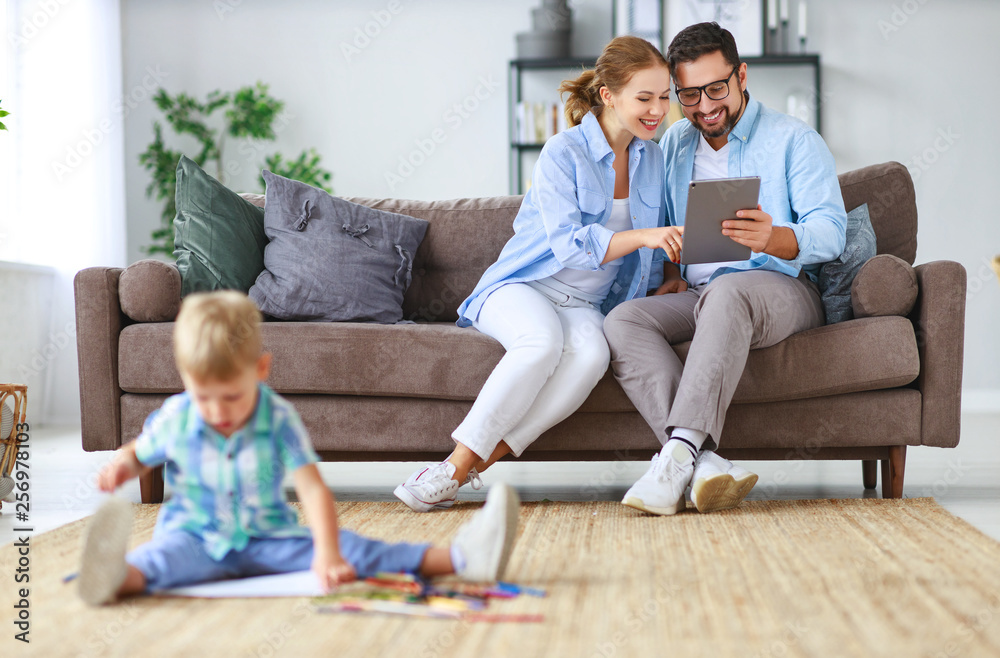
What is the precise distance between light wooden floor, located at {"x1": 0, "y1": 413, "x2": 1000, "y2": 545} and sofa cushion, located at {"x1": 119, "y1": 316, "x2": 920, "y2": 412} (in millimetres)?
281

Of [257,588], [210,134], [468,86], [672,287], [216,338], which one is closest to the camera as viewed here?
[216,338]

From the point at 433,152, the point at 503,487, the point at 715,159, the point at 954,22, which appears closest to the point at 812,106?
the point at 954,22

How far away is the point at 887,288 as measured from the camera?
1843mm

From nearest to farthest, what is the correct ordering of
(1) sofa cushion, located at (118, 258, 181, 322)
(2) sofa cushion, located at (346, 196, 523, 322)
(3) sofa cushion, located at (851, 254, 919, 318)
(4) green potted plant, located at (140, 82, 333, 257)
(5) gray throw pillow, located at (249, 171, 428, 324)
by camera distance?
(3) sofa cushion, located at (851, 254, 919, 318), (1) sofa cushion, located at (118, 258, 181, 322), (5) gray throw pillow, located at (249, 171, 428, 324), (2) sofa cushion, located at (346, 196, 523, 322), (4) green potted plant, located at (140, 82, 333, 257)

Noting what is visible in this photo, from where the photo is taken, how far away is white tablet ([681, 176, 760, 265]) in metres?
1.69

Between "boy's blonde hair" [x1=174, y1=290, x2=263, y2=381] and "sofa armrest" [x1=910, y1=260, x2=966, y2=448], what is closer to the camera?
"boy's blonde hair" [x1=174, y1=290, x2=263, y2=381]

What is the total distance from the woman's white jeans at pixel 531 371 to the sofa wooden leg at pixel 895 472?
66 cm

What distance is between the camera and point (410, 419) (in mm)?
1905

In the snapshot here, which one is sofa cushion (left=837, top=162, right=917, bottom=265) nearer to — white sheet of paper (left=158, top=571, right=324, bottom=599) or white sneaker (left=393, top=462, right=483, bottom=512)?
white sneaker (left=393, top=462, right=483, bottom=512)

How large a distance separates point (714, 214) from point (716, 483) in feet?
1.74

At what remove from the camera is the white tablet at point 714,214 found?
66.7 inches

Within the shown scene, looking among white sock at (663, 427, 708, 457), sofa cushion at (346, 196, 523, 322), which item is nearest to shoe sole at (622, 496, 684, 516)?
white sock at (663, 427, 708, 457)

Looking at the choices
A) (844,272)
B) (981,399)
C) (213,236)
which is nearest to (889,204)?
(844,272)

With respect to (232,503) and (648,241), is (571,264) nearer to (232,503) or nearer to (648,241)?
(648,241)
